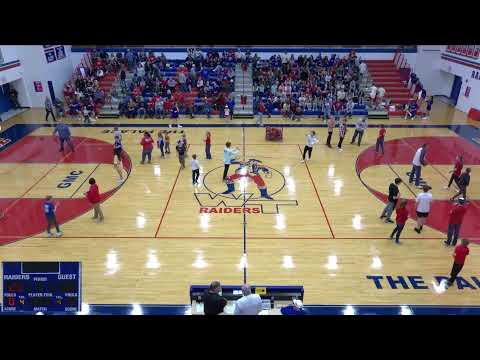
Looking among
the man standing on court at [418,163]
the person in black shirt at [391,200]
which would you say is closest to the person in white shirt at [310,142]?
the man standing on court at [418,163]

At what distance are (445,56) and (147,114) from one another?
2101 centimetres

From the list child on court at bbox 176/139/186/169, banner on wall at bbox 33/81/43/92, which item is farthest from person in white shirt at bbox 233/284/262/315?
banner on wall at bbox 33/81/43/92

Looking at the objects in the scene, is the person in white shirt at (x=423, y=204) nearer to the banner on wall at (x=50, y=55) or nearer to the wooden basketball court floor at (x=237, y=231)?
the wooden basketball court floor at (x=237, y=231)

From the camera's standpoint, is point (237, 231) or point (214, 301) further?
point (237, 231)

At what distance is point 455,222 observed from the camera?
1036 centimetres

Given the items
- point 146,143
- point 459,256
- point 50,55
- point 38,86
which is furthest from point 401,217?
point 50,55

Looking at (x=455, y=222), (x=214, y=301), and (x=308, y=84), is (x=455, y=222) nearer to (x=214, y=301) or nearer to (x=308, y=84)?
(x=214, y=301)

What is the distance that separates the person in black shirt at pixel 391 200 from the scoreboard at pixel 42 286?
8.93 m

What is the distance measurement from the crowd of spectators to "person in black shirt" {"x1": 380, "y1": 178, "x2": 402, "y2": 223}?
45.0 feet

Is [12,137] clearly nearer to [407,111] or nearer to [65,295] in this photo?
[65,295]

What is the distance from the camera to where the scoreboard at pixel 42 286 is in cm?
666

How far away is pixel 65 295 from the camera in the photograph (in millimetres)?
6719

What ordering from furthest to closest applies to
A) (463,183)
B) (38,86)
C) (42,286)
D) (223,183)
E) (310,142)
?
(38,86)
(310,142)
(223,183)
(463,183)
(42,286)

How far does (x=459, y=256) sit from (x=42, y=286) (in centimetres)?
871
